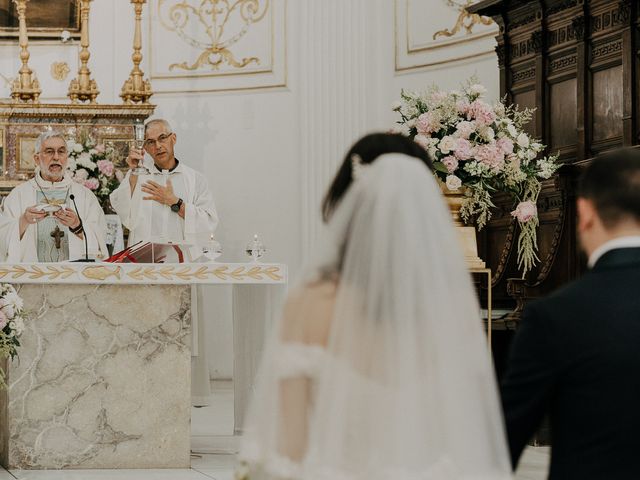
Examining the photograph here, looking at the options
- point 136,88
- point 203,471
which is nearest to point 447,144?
point 203,471

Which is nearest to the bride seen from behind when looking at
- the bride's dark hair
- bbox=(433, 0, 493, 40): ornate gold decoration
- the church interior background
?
the bride's dark hair

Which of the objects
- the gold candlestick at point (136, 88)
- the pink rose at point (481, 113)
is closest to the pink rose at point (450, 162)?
the pink rose at point (481, 113)

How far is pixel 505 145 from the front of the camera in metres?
6.04

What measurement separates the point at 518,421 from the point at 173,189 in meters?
6.21

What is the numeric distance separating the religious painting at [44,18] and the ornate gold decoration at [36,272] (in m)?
5.47

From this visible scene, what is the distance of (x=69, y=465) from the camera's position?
6.39 metres

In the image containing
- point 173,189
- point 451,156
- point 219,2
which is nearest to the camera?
point 451,156

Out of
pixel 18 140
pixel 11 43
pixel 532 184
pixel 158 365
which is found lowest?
pixel 158 365

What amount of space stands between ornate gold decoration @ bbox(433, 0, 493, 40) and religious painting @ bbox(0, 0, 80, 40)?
3.66 metres

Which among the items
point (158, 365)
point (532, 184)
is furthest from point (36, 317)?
point (532, 184)

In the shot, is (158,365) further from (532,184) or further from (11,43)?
(11,43)

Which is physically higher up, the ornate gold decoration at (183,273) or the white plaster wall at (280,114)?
the white plaster wall at (280,114)

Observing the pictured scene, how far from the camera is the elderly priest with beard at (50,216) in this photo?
7.88 m

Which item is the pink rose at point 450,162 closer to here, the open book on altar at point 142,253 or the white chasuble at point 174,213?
the open book on altar at point 142,253
